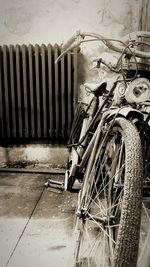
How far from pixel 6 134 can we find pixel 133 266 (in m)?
2.55

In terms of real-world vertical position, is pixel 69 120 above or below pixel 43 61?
below

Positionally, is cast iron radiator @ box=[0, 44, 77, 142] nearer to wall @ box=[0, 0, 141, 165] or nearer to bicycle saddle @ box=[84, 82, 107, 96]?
wall @ box=[0, 0, 141, 165]

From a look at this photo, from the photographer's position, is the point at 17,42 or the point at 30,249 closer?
the point at 30,249

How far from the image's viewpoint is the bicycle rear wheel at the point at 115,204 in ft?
3.13

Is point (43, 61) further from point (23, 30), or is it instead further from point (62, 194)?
point (62, 194)

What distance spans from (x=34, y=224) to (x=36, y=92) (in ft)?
5.12

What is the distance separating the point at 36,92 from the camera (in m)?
3.15

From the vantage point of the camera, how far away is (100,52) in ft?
10.4

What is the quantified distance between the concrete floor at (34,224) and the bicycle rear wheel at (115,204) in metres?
0.15

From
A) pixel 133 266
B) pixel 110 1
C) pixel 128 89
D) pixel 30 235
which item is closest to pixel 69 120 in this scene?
pixel 110 1

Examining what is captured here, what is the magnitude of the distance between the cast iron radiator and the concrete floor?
2.03 ft

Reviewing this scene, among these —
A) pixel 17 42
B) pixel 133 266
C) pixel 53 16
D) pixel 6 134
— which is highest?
pixel 53 16

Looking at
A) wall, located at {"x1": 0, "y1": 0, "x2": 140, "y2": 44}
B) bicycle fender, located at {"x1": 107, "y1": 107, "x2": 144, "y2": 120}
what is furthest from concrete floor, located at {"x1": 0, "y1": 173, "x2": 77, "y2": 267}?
wall, located at {"x1": 0, "y1": 0, "x2": 140, "y2": 44}

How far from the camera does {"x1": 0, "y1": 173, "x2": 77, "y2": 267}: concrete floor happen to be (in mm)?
1630
